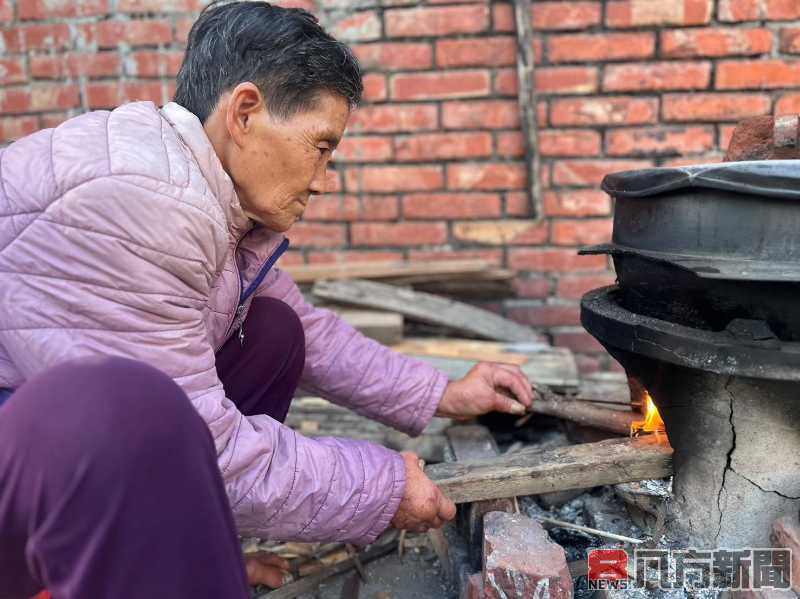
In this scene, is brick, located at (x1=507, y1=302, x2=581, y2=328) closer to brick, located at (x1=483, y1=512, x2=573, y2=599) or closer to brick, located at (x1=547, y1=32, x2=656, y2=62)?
brick, located at (x1=547, y1=32, x2=656, y2=62)

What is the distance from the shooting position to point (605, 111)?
3.08 meters

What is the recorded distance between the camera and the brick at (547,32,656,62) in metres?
3.00

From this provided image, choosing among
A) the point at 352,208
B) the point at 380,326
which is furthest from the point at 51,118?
the point at 380,326

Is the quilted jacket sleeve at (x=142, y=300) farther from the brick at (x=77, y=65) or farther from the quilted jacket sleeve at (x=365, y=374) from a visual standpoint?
the brick at (x=77, y=65)

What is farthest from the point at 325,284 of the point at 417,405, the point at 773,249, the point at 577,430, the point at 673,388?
the point at 773,249

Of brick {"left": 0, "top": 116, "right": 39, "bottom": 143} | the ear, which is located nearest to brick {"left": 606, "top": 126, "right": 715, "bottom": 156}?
the ear

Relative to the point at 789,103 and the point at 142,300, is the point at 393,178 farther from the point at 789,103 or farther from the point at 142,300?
the point at 142,300

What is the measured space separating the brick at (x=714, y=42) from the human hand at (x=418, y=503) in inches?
85.2

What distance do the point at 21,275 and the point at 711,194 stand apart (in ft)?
4.44

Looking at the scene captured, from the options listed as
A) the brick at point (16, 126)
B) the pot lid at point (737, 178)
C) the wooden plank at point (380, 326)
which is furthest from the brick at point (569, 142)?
the brick at point (16, 126)

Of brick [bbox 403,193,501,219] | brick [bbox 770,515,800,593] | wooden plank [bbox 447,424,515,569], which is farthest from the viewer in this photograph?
brick [bbox 403,193,501,219]

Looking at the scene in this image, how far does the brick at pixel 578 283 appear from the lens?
3236 millimetres

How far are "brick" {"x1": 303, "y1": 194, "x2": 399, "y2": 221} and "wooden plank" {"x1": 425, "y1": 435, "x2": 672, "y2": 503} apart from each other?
157 centimetres

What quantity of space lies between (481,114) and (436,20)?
432 mm
